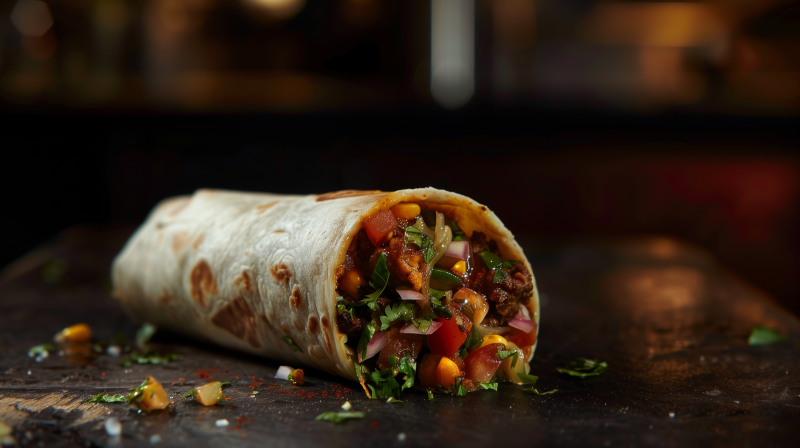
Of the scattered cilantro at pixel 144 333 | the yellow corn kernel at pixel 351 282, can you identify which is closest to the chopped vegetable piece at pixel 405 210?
the yellow corn kernel at pixel 351 282

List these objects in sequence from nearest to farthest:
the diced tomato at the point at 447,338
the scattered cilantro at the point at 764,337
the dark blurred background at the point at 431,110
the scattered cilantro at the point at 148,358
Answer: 1. the diced tomato at the point at 447,338
2. the scattered cilantro at the point at 148,358
3. the scattered cilantro at the point at 764,337
4. the dark blurred background at the point at 431,110

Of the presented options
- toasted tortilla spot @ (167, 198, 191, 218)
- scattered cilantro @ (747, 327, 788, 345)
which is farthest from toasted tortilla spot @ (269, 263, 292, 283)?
scattered cilantro @ (747, 327, 788, 345)

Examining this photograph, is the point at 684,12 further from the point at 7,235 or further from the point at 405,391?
the point at 7,235

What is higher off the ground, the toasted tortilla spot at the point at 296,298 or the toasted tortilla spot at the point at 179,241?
the toasted tortilla spot at the point at 179,241

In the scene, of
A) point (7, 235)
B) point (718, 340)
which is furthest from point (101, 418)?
point (7, 235)

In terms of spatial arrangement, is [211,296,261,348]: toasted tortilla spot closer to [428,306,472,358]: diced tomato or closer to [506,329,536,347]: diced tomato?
[428,306,472,358]: diced tomato

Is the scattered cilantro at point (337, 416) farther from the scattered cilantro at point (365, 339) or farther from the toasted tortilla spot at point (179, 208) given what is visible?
the toasted tortilla spot at point (179, 208)

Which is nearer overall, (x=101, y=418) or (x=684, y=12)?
(x=101, y=418)
